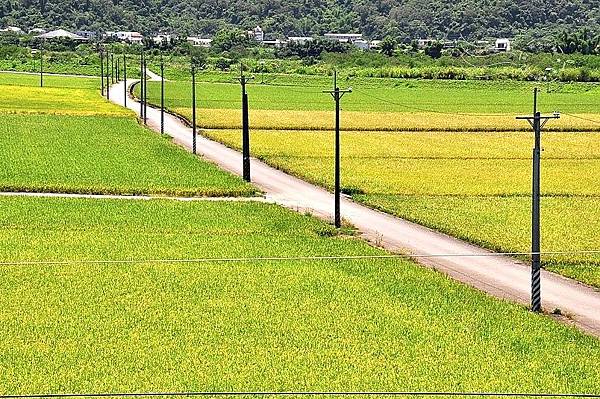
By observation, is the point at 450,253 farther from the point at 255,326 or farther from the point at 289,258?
the point at 255,326

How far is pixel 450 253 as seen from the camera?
27156 mm

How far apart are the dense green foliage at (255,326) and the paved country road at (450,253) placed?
0.88 m

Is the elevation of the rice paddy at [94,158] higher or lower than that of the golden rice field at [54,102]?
lower

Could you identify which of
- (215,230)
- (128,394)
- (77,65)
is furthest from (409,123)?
(77,65)

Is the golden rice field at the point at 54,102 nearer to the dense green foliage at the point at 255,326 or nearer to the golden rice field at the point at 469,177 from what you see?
the golden rice field at the point at 469,177

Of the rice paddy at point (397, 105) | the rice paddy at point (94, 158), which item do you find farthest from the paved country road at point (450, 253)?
the rice paddy at point (397, 105)

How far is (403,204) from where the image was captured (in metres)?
35.5

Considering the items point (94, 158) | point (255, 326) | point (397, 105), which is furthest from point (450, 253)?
point (397, 105)

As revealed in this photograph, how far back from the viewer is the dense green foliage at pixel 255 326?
53.2 ft

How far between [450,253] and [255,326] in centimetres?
902

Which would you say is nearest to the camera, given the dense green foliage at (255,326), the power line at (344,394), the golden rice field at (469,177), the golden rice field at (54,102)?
the power line at (344,394)

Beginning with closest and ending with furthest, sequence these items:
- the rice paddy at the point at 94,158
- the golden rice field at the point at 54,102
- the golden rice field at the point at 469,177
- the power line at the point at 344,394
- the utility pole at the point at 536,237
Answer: the power line at the point at 344,394 < the utility pole at the point at 536,237 < the golden rice field at the point at 469,177 < the rice paddy at the point at 94,158 < the golden rice field at the point at 54,102

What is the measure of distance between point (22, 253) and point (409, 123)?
46248mm

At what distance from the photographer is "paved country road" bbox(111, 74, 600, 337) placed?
22234 mm
